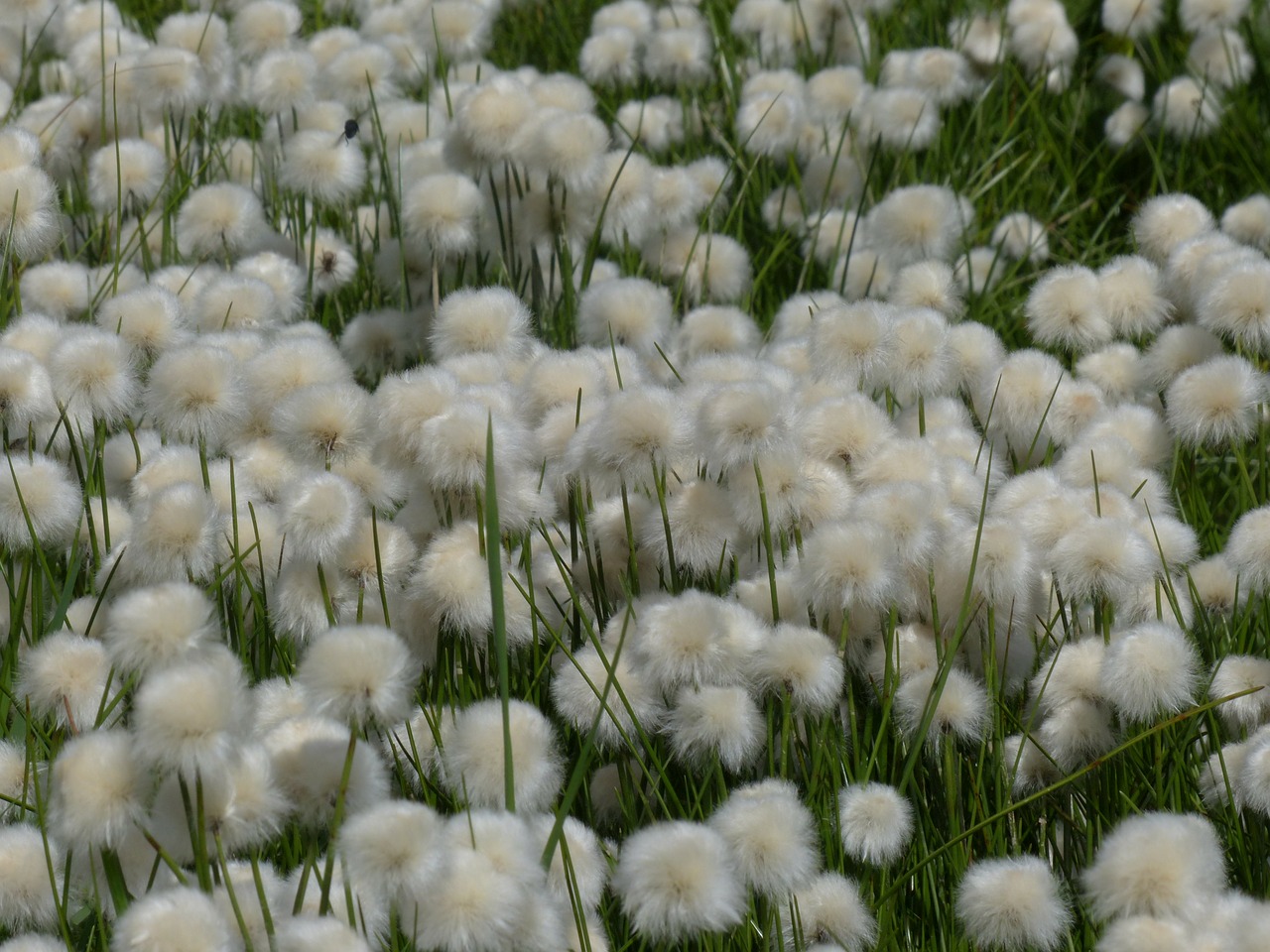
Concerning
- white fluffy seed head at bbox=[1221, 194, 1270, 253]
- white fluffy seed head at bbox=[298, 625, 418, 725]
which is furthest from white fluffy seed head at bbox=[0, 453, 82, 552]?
white fluffy seed head at bbox=[1221, 194, 1270, 253]

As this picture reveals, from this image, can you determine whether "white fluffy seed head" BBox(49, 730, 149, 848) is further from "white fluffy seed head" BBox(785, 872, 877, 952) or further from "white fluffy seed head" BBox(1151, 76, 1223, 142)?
"white fluffy seed head" BBox(1151, 76, 1223, 142)

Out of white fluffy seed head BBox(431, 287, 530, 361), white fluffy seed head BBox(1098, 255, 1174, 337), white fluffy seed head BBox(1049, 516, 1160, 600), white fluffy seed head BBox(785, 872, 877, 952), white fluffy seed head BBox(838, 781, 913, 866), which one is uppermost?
white fluffy seed head BBox(431, 287, 530, 361)

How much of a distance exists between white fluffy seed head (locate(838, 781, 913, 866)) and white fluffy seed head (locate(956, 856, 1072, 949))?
0.15 m

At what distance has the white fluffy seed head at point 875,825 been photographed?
1.99 m

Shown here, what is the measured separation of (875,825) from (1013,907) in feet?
0.77

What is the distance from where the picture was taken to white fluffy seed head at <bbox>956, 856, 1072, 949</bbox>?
181cm

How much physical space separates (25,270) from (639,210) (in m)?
1.31

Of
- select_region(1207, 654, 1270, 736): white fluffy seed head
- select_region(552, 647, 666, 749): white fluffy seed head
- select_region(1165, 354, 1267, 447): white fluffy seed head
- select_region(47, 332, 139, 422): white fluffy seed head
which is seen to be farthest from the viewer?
select_region(1165, 354, 1267, 447): white fluffy seed head

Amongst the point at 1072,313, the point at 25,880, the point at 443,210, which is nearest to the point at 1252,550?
the point at 1072,313

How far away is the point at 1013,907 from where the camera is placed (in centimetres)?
181

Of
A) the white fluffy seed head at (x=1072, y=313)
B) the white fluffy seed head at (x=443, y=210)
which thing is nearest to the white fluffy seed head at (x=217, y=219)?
the white fluffy seed head at (x=443, y=210)

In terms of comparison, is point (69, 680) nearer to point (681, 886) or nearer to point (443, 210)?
point (681, 886)

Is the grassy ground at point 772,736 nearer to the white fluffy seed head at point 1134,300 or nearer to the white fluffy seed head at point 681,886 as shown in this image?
the white fluffy seed head at point 681,886

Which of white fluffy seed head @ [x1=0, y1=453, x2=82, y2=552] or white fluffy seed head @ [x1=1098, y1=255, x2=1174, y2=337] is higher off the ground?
white fluffy seed head @ [x1=1098, y1=255, x2=1174, y2=337]
